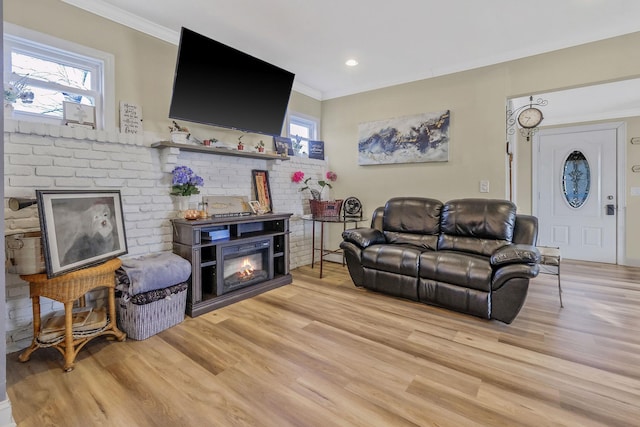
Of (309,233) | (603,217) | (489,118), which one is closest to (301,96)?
(309,233)

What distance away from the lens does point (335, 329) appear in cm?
238

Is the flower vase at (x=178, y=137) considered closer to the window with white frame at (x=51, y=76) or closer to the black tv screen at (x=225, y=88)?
the black tv screen at (x=225, y=88)

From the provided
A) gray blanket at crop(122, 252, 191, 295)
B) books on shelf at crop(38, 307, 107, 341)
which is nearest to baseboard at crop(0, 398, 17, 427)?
books on shelf at crop(38, 307, 107, 341)

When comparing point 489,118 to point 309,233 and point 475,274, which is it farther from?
point 309,233

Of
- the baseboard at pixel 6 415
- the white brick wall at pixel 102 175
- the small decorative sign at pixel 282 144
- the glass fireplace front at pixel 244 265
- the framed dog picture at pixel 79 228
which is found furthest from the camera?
the small decorative sign at pixel 282 144

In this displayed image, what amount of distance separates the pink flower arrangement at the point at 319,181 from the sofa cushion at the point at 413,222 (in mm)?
1158

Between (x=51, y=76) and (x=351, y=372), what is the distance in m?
3.08

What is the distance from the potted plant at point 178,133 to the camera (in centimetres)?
280

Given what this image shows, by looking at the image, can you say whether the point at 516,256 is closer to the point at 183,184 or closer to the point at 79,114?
the point at 183,184

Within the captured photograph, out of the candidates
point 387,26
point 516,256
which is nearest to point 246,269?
point 516,256

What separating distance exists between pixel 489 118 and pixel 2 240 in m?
4.12

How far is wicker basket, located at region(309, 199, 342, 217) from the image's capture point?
3.96 metres

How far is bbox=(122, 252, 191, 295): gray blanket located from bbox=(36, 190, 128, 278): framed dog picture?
17cm

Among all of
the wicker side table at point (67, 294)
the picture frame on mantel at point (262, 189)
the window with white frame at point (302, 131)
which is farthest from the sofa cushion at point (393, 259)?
the wicker side table at point (67, 294)
